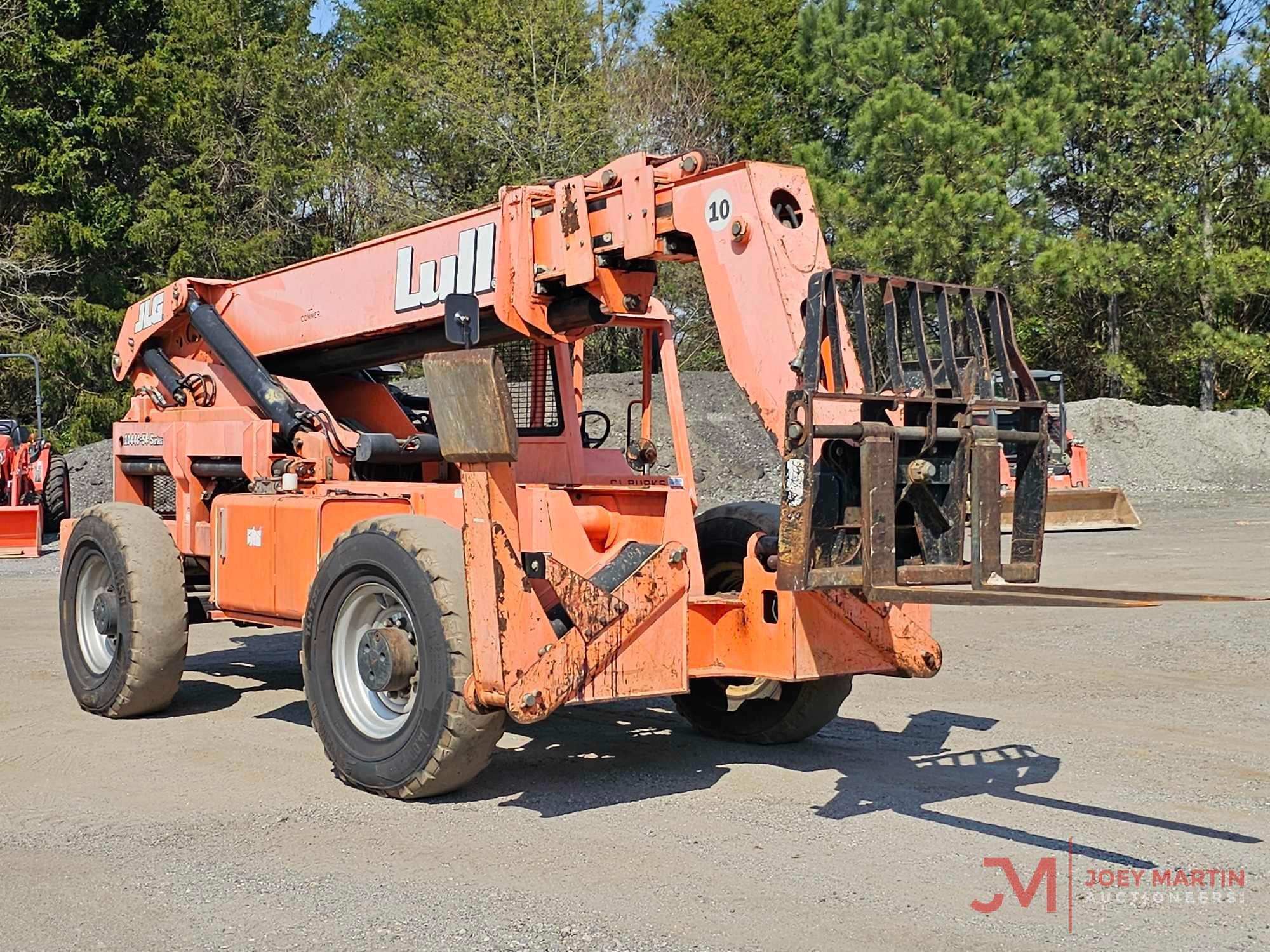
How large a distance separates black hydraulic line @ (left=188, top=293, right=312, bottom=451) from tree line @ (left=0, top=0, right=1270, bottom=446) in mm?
19282

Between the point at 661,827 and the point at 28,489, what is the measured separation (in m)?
18.4

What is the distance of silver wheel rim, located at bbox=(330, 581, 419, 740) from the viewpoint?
672 centimetres

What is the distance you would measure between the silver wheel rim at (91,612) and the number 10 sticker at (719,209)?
4.48 metres

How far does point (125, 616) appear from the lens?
8.44 meters

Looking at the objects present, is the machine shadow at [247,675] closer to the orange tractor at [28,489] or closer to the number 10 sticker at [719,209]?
the number 10 sticker at [719,209]

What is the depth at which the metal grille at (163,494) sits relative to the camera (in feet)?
33.0

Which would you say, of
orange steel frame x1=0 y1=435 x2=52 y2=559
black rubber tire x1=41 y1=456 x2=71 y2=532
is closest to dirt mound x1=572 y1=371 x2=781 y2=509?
black rubber tire x1=41 y1=456 x2=71 y2=532

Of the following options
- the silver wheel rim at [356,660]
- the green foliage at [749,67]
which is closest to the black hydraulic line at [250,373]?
the silver wheel rim at [356,660]

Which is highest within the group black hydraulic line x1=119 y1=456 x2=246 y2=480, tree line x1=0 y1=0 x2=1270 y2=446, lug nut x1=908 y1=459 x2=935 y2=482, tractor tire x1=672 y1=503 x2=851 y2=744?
tree line x1=0 y1=0 x2=1270 y2=446

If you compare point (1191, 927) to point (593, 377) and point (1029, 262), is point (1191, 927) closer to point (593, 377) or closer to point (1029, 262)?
point (593, 377)

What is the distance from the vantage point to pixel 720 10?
48938 millimetres

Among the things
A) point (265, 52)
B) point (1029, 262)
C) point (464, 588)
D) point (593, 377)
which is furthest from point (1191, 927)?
point (265, 52)

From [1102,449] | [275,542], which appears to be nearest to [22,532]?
[275,542]

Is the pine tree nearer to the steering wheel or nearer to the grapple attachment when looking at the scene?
the steering wheel
